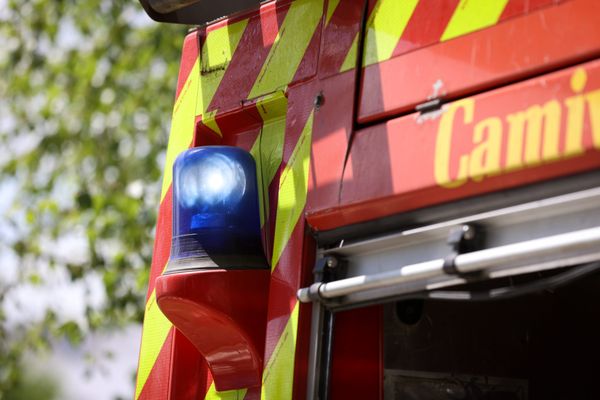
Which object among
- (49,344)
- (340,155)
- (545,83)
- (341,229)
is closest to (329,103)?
(340,155)

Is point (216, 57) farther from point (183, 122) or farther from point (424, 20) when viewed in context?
point (424, 20)

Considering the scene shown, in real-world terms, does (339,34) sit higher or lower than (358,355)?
higher

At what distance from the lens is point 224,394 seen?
2.59m

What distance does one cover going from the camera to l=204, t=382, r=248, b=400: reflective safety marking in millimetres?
2523

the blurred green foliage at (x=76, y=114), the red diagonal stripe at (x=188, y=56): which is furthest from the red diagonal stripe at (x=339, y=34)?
the blurred green foliage at (x=76, y=114)

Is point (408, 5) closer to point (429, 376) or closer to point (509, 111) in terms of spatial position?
point (509, 111)

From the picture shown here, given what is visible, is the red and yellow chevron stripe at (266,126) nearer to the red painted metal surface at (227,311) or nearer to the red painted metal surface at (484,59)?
the red painted metal surface at (227,311)

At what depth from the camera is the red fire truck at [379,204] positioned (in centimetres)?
193

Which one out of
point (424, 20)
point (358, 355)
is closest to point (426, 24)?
point (424, 20)

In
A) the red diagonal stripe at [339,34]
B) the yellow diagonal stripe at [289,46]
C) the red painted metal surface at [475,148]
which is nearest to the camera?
the red painted metal surface at [475,148]

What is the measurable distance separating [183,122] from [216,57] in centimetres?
20

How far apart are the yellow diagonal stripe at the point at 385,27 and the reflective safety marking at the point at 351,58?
0.03 metres

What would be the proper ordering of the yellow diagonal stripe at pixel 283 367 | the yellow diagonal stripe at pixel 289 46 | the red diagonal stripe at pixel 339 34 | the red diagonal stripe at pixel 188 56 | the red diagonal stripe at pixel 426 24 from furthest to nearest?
the red diagonal stripe at pixel 188 56 < the yellow diagonal stripe at pixel 289 46 < the red diagonal stripe at pixel 339 34 < the yellow diagonal stripe at pixel 283 367 < the red diagonal stripe at pixel 426 24

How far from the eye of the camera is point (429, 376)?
8.82ft
